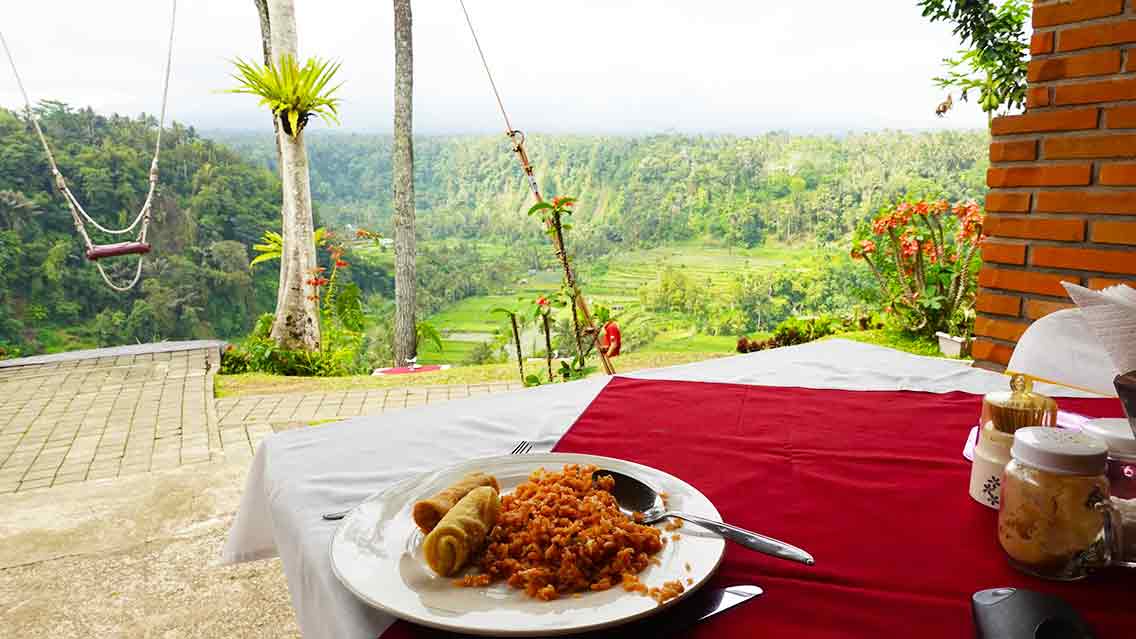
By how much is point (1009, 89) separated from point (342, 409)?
3975 mm

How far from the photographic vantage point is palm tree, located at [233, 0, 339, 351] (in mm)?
4887

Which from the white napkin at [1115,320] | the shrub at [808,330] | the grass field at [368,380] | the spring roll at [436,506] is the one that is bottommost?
the grass field at [368,380]

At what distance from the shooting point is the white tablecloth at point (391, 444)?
0.62 m

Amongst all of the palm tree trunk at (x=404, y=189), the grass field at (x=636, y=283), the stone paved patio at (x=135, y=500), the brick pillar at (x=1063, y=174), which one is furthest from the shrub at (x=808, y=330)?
the palm tree trunk at (x=404, y=189)

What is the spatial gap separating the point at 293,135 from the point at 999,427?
17.5 feet

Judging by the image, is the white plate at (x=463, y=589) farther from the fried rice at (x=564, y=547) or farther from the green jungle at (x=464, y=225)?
the green jungle at (x=464, y=225)

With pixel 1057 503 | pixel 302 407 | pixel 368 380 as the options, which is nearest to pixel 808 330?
pixel 368 380

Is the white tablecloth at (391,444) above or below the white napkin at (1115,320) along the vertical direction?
below

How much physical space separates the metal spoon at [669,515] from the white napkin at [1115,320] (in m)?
0.40

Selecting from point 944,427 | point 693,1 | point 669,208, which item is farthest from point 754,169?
point 944,427

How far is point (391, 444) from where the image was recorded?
0.88 metres

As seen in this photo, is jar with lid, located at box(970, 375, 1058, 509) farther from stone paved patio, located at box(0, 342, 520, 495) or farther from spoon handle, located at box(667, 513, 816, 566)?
stone paved patio, located at box(0, 342, 520, 495)

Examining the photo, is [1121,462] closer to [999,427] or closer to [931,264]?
[999,427]

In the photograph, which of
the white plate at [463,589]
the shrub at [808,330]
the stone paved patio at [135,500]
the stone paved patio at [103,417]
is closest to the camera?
the white plate at [463,589]
